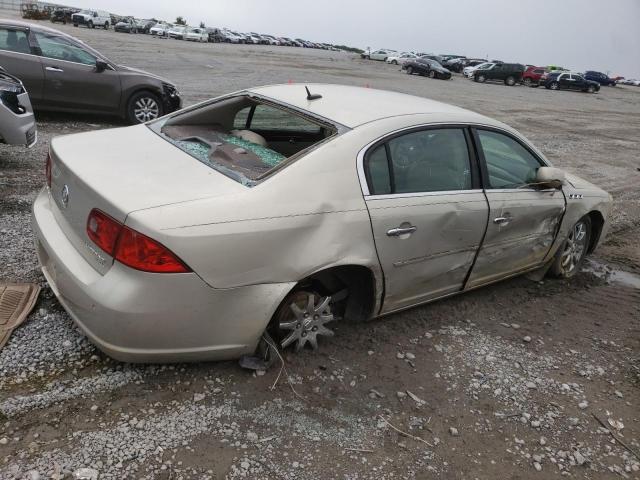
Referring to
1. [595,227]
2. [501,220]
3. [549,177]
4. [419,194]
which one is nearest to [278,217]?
[419,194]

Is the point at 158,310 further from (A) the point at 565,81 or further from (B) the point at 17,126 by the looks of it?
(A) the point at 565,81

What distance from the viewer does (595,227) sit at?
5.36 m

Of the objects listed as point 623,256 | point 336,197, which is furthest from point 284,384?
point 623,256

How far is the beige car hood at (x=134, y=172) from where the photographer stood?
8.95 ft

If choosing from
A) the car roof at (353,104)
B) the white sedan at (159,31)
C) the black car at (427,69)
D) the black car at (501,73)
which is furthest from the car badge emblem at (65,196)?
the white sedan at (159,31)

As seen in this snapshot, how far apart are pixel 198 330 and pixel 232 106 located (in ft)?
6.44

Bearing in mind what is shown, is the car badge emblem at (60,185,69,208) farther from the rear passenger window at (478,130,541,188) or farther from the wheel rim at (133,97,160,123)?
the wheel rim at (133,97,160,123)

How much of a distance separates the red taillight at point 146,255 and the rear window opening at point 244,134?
2.04 ft

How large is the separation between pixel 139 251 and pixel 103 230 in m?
0.27

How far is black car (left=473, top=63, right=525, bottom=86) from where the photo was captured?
4122 cm

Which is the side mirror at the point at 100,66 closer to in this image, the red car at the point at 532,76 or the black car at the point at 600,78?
the red car at the point at 532,76

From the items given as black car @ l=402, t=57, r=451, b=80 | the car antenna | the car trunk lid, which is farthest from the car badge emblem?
black car @ l=402, t=57, r=451, b=80

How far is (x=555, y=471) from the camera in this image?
9.37 feet

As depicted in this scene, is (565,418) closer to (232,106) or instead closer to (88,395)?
(88,395)
